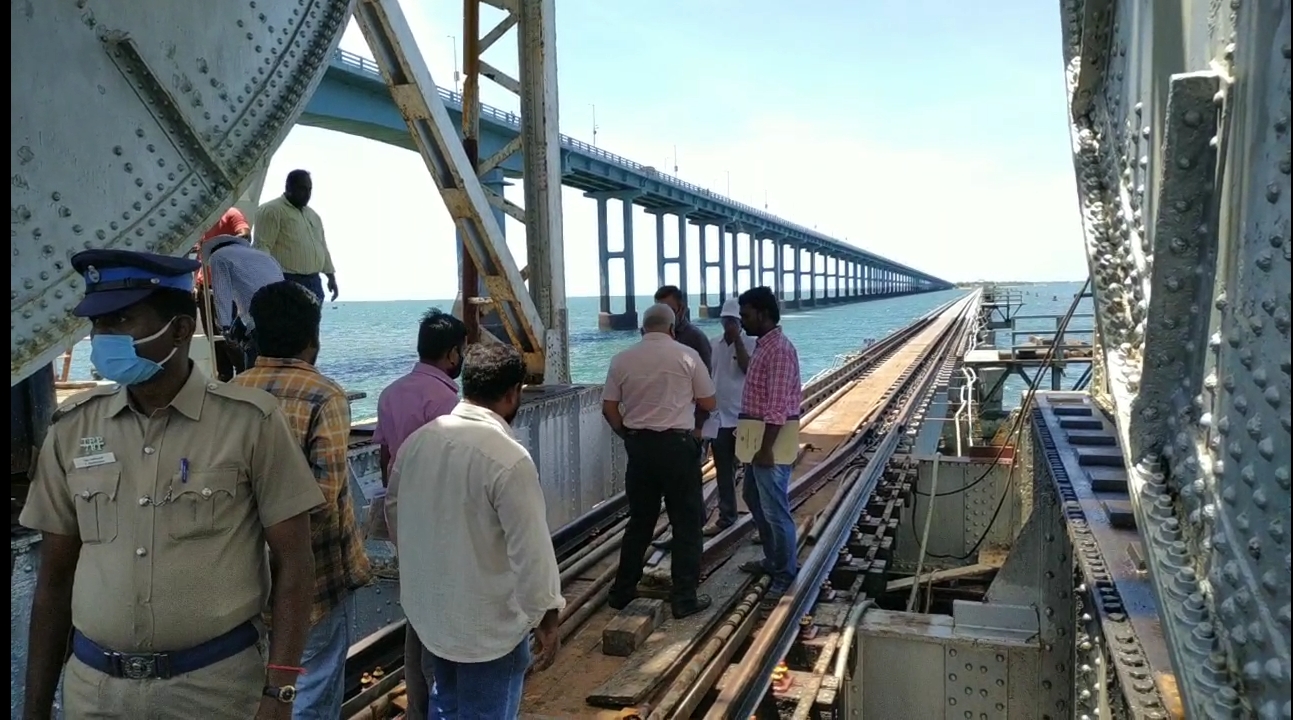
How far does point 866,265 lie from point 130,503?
15026 cm

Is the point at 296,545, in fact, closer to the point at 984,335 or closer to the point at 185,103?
the point at 185,103

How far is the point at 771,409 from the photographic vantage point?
5699 millimetres

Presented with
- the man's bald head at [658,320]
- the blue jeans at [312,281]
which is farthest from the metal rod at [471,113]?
the man's bald head at [658,320]

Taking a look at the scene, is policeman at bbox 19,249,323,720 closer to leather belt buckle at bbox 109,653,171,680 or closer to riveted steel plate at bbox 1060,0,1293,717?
leather belt buckle at bbox 109,653,171,680

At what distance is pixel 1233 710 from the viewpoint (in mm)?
1752

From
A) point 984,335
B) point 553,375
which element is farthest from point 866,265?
point 553,375

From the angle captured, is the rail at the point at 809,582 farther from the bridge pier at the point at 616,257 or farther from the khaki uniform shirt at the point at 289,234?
the bridge pier at the point at 616,257

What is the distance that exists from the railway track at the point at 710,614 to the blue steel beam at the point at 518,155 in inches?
196

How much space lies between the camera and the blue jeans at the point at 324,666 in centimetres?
319

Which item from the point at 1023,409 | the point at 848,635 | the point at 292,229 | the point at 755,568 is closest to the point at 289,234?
the point at 292,229

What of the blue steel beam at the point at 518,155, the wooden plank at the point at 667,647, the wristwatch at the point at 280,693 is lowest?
the wooden plank at the point at 667,647

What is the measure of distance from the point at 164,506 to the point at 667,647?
3.14 metres

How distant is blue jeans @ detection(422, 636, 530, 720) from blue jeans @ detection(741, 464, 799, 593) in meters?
2.97

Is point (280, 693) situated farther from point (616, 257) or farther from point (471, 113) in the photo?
point (616, 257)
